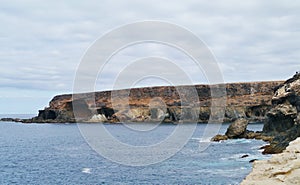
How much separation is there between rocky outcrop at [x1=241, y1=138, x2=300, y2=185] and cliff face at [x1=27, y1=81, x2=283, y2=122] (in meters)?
156

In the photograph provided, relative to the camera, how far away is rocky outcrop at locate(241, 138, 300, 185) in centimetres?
1558

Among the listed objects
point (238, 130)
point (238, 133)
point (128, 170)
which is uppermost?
point (238, 130)

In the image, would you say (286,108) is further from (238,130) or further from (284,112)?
(238,130)

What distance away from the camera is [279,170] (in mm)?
16438

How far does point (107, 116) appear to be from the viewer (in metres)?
189

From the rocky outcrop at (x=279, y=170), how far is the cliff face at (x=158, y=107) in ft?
511

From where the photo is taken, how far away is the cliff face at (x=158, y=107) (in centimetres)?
17425

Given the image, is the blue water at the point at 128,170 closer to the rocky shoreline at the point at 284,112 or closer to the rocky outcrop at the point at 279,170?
the rocky shoreline at the point at 284,112

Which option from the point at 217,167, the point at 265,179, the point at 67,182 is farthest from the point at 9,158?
the point at 265,179

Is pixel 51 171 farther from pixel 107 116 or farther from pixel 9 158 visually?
pixel 107 116

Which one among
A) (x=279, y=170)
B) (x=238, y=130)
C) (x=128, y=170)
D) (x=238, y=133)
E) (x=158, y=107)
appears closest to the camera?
(x=279, y=170)

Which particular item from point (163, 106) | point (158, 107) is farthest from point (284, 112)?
point (158, 107)

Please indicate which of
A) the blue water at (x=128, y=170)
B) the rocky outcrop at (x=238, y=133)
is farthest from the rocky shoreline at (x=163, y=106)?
the blue water at (x=128, y=170)

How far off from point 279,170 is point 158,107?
572ft
